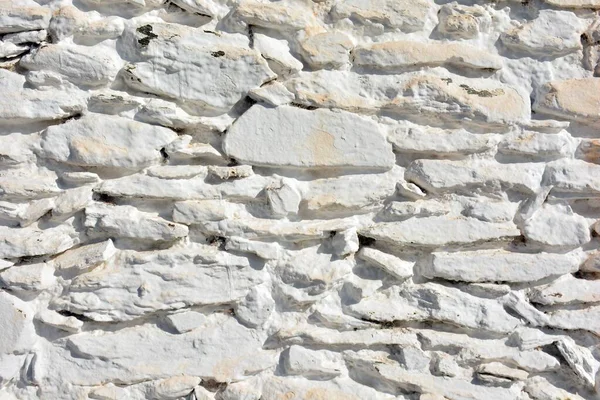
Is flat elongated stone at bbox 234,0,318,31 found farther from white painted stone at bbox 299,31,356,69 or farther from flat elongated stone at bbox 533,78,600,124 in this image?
flat elongated stone at bbox 533,78,600,124

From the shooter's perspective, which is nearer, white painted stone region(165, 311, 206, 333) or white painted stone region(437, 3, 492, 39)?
white painted stone region(165, 311, 206, 333)

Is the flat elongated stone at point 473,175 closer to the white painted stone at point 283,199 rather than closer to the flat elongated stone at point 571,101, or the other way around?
the flat elongated stone at point 571,101

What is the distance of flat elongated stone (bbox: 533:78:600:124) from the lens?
1527 millimetres

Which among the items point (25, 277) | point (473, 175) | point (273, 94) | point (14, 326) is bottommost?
point (14, 326)

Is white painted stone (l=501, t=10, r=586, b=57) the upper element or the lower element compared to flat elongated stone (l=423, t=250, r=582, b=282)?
upper

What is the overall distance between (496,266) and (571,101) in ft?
1.62

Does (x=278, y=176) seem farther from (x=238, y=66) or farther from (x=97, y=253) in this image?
(x=97, y=253)

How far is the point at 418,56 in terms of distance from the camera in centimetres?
150

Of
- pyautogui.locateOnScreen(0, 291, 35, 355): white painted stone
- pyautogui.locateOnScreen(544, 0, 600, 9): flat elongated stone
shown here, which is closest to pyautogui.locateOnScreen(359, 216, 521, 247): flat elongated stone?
pyautogui.locateOnScreen(544, 0, 600, 9): flat elongated stone

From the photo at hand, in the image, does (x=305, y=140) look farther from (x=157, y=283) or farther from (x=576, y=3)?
(x=576, y=3)

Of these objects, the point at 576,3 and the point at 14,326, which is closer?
the point at 14,326

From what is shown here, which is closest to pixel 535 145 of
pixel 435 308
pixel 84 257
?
pixel 435 308

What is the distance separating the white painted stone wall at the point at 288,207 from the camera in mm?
1398

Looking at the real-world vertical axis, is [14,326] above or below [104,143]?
below
